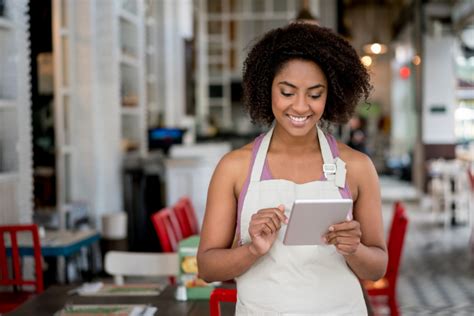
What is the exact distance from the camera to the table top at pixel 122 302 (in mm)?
2930

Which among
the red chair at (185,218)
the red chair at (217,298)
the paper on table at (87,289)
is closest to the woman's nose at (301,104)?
the red chair at (217,298)

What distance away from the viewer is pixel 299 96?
1.89 metres

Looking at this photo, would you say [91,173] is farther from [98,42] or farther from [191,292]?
[191,292]

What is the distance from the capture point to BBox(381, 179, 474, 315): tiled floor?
6.32 m

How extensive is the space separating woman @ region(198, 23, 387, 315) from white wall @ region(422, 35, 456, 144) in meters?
12.3

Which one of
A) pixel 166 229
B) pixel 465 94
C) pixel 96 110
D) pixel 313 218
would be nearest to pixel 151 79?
pixel 96 110

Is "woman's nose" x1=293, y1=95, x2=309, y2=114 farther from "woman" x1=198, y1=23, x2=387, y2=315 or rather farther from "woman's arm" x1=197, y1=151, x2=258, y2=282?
"woman's arm" x1=197, y1=151, x2=258, y2=282

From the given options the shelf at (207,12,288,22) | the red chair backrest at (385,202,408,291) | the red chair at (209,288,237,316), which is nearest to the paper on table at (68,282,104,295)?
the red chair at (209,288,237,316)

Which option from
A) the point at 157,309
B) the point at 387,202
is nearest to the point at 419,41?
the point at 387,202

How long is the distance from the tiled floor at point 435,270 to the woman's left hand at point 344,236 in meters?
4.50

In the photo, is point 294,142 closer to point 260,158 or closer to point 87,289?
point 260,158

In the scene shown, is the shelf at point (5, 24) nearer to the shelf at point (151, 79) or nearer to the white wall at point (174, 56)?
the shelf at point (151, 79)

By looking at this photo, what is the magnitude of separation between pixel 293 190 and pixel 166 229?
2.58 meters

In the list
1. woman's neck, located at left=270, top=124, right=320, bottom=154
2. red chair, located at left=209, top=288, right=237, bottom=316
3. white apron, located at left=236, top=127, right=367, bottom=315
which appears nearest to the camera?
white apron, located at left=236, top=127, right=367, bottom=315
